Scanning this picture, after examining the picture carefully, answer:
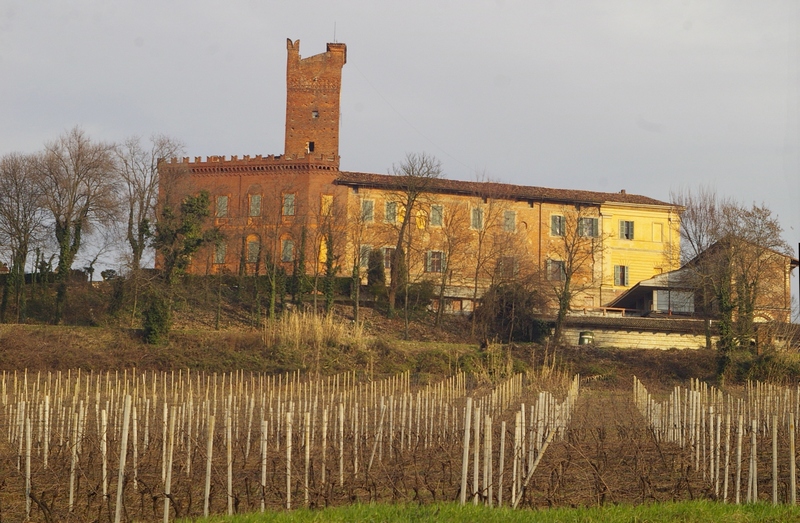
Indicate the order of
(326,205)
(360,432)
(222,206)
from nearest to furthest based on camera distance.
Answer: (360,432) < (326,205) < (222,206)

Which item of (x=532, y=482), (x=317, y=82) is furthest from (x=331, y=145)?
(x=532, y=482)

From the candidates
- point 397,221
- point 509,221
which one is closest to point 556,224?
point 509,221

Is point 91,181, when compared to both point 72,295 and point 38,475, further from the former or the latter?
point 38,475

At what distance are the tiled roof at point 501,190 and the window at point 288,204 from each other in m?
2.53

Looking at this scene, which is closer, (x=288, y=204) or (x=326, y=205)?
(x=326, y=205)

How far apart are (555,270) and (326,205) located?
11.8m

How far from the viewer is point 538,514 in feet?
35.2

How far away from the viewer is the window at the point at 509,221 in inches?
2167

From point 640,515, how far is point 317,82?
160 ft

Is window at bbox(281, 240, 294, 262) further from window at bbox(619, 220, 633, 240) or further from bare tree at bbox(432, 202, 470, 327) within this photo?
window at bbox(619, 220, 633, 240)

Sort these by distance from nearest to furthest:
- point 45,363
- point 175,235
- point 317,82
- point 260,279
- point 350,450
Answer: point 350,450
point 45,363
point 175,235
point 260,279
point 317,82

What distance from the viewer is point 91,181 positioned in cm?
4694

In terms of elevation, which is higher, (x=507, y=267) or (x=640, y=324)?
(x=507, y=267)

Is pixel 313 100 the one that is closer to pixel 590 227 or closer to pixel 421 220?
pixel 421 220
